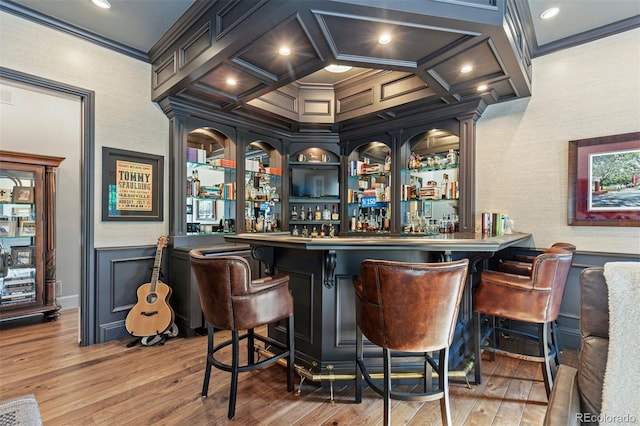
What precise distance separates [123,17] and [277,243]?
8.40 feet

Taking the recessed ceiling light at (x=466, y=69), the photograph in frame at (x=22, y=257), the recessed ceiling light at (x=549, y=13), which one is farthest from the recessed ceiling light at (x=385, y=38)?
A: the photograph in frame at (x=22, y=257)

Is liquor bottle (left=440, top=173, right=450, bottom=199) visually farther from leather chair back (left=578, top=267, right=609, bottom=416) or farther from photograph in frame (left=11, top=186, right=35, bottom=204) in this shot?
photograph in frame (left=11, top=186, right=35, bottom=204)

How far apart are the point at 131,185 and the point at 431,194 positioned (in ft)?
11.4

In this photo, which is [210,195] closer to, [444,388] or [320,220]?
[320,220]

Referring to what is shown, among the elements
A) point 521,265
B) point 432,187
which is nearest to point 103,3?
point 432,187

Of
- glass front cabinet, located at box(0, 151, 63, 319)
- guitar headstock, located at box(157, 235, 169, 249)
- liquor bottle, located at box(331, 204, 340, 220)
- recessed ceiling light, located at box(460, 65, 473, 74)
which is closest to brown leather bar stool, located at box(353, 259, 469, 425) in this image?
recessed ceiling light, located at box(460, 65, 473, 74)

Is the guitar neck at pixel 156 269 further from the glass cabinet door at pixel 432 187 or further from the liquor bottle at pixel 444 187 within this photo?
the liquor bottle at pixel 444 187

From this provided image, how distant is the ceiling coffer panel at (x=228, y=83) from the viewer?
2.76m

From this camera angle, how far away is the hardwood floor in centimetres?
187

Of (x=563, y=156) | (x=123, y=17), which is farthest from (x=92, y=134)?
(x=563, y=156)

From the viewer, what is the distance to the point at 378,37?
86.7 inches

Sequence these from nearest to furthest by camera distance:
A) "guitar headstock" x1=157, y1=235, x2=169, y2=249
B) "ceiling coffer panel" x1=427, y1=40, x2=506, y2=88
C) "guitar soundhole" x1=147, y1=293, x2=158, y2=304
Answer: "ceiling coffer panel" x1=427, y1=40, x2=506, y2=88 < "guitar soundhole" x1=147, y1=293, x2=158, y2=304 < "guitar headstock" x1=157, y1=235, x2=169, y2=249

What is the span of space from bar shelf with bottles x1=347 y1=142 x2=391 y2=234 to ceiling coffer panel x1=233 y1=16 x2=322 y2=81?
199 cm

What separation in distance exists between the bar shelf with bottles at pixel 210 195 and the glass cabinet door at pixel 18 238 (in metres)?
1.66
